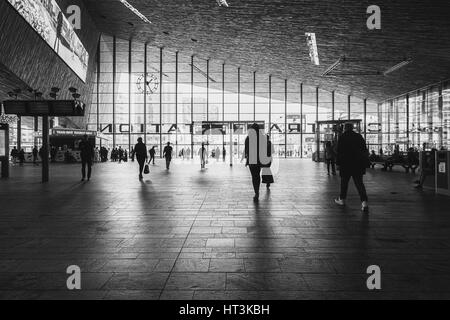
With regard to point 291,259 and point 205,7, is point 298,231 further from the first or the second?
point 205,7

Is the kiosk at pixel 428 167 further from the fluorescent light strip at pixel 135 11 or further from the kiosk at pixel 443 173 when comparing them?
the fluorescent light strip at pixel 135 11

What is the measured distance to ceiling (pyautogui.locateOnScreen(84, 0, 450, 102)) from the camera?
17016 millimetres

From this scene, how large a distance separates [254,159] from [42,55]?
48.1ft

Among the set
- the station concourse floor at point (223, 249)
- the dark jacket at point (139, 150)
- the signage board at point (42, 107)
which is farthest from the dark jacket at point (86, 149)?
the station concourse floor at point (223, 249)

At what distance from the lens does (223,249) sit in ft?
14.2

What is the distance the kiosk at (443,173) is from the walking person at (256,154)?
4072 mm

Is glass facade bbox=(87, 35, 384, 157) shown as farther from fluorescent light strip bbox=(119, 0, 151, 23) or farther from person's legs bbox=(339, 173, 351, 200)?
person's legs bbox=(339, 173, 351, 200)

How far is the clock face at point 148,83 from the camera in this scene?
119ft

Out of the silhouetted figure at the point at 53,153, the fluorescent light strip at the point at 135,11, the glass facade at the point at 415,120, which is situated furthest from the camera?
the silhouetted figure at the point at 53,153

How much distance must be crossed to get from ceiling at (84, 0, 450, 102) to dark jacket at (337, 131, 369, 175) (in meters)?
9.60

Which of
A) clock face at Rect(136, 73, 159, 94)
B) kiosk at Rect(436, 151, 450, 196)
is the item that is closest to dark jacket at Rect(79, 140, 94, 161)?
kiosk at Rect(436, 151, 450, 196)

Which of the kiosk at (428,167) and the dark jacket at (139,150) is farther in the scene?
the dark jacket at (139,150)

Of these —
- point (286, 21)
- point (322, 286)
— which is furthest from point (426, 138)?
point (322, 286)

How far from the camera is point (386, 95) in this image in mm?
35281
